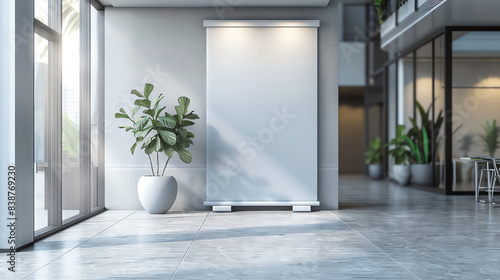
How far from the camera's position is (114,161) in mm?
7172

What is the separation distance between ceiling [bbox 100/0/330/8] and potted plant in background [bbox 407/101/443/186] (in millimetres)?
4403

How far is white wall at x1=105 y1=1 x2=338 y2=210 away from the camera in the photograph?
7.18m

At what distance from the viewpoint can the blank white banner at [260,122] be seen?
23.3 ft

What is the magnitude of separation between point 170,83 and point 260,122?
4.76ft

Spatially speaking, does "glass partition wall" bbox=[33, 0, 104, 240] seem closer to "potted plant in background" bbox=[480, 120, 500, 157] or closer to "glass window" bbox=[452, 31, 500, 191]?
"glass window" bbox=[452, 31, 500, 191]

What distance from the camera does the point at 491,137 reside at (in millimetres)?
9320

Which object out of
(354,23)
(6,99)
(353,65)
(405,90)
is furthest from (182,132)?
(354,23)

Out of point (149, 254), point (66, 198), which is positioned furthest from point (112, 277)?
point (66, 198)

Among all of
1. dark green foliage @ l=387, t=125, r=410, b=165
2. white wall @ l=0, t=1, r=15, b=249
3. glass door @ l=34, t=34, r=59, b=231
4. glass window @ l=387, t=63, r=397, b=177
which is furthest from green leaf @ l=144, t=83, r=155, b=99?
glass window @ l=387, t=63, r=397, b=177

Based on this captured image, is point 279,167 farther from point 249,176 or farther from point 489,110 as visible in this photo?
point 489,110

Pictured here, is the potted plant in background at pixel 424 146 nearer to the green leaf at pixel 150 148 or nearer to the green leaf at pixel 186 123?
the green leaf at pixel 186 123

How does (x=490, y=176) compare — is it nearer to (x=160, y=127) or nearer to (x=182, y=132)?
(x=182, y=132)

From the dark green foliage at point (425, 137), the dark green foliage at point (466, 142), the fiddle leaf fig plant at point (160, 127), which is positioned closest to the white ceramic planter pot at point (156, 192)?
the fiddle leaf fig plant at point (160, 127)

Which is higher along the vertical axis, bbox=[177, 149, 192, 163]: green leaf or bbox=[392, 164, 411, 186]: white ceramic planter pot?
bbox=[177, 149, 192, 163]: green leaf
